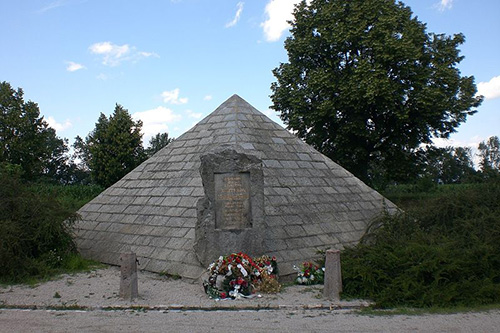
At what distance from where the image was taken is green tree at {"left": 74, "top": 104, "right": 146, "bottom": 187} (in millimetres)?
26500

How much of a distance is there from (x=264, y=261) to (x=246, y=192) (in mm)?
1321

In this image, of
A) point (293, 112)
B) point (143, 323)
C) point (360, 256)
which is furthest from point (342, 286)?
point (293, 112)

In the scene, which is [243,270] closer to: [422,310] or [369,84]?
[422,310]

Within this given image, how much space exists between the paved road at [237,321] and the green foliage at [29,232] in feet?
7.16

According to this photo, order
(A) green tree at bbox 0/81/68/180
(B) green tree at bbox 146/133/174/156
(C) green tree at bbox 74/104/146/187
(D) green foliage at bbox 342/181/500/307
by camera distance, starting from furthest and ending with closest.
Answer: (B) green tree at bbox 146/133/174/156 → (A) green tree at bbox 0/81/68/180 → (C) green tree at bbox 74/104/146/187 → (D) green foliage at bbox 342/181/500/307

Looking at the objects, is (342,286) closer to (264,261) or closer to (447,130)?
(264,261)

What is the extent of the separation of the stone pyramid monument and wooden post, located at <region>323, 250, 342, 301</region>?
4.73ft

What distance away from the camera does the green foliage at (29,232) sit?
848 cm

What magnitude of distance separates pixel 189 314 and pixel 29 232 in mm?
4735

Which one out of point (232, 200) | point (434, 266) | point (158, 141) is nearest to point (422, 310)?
point (434, 266)

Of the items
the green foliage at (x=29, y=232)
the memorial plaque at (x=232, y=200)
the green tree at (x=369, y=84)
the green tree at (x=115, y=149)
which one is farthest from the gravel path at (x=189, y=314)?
the green tree at (x=115, y=149)

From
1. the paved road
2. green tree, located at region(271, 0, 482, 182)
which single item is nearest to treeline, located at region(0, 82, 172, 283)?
the paved road

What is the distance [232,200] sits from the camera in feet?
26.6

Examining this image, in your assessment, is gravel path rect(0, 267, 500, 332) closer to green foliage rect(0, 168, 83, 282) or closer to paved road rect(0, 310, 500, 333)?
paved road rect(0, 310, 500, 333)
